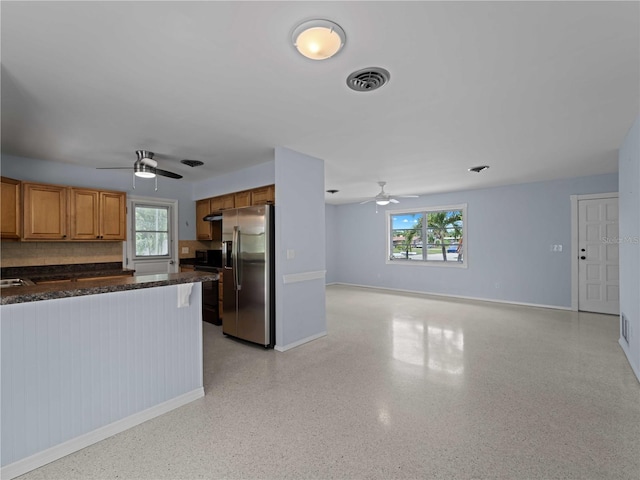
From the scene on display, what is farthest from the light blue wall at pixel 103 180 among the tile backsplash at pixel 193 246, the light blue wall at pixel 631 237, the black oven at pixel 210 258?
the light blue wall at pixel 631 237

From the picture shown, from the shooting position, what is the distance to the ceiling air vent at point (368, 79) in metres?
2.15

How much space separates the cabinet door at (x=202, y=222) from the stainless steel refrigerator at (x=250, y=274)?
4.92 feet

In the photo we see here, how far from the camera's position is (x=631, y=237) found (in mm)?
3293

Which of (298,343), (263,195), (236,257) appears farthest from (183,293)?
(263,195)

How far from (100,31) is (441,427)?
3306 millimetres

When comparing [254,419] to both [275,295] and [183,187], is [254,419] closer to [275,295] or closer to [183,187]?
[275,295]

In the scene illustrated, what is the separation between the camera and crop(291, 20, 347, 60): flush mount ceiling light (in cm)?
168

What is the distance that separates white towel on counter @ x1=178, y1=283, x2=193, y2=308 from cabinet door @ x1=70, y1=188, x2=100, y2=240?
9.49 ft

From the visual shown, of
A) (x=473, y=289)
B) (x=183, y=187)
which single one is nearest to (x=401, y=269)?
(x=473, y=289)

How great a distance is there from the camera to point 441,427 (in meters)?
2.22

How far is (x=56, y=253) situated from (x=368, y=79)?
4.82 metres

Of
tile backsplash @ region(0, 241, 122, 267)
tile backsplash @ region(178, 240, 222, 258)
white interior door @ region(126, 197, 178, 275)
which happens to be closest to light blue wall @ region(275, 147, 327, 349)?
tile backsplash @ region(178, 240, 222, 258)

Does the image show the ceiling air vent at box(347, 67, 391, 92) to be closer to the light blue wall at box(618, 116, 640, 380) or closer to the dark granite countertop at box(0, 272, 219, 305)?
the dark granite countertop at box(0, 272, 219, 305)

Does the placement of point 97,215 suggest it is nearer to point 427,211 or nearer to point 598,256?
point 427,211
